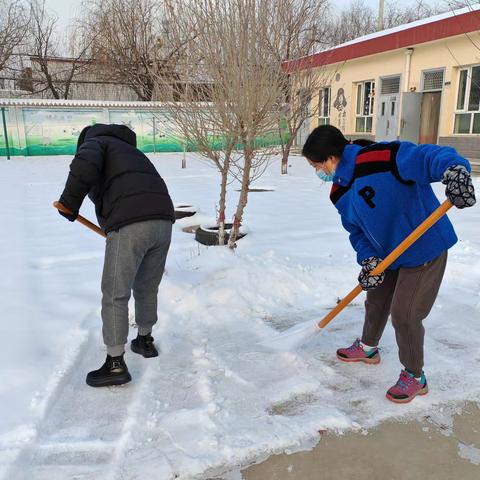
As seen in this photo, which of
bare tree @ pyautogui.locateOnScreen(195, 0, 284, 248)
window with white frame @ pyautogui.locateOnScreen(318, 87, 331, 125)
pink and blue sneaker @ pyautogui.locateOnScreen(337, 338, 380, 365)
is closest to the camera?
pink and blue sneaker @ pyautogui.locateOnScreen(337, 338, 380, 365)

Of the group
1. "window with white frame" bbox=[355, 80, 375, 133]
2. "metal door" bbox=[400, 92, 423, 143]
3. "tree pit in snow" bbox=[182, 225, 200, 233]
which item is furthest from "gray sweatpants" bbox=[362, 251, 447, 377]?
"window with white frame" bbox=[355, 80, 375, 133]

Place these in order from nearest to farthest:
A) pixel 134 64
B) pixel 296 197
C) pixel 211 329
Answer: pixel 211 329
pixel 296 197
pixel 134 64

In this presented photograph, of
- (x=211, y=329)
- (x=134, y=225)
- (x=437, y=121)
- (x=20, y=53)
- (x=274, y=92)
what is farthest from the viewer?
(x=20, y=53)

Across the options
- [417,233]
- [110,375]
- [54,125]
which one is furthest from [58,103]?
[417,233]

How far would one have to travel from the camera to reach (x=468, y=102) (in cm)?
1265

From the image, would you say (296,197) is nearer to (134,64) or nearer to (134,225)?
(134,225)

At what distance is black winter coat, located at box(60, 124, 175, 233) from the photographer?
7.59 feet

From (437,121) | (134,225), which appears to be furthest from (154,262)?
(437,121)

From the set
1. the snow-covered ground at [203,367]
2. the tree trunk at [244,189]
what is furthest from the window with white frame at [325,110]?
the tree trunk at [244,189]

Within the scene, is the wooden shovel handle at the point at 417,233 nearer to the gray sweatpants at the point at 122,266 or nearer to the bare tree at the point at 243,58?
the gray sweatpants at the point at 122,266

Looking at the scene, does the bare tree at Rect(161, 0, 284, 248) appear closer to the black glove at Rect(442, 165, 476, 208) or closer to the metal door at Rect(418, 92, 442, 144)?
the black glove at Rect(442, 165, 476, 208)

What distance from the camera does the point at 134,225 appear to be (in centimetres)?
241

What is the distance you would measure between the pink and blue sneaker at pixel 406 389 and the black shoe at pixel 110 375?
140cm

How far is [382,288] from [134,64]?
21.6 metres
